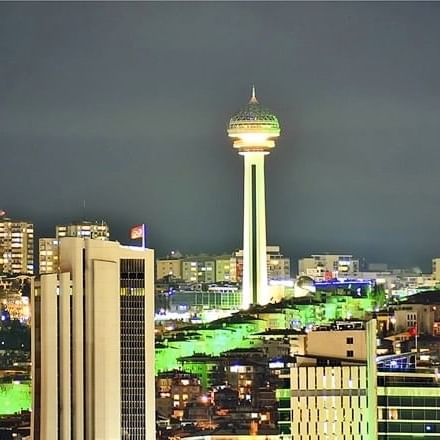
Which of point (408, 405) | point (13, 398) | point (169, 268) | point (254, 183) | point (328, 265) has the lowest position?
point (408, 405)

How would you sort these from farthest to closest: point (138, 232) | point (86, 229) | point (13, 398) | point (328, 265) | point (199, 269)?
1. point (199, 269)
2. point (328, 265)
3. point (86, 229)
4. point (13, 398)
5. point (138, 232)

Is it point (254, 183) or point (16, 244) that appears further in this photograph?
point (254, 183)

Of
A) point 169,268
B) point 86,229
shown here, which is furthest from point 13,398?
point 169,268

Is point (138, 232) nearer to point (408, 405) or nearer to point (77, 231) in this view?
point (408, 405)

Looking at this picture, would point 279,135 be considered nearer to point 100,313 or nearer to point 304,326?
point 304,326

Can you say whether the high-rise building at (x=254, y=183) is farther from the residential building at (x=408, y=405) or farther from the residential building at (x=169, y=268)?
the residential building at (x=408, y=405)

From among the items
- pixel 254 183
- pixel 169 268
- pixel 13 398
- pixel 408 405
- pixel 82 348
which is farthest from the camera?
pixel 169 268
